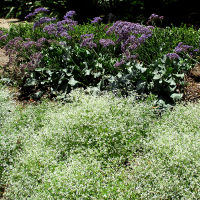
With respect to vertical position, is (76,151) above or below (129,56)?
below

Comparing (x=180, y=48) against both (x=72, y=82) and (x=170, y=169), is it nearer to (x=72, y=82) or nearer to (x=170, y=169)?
(x=72, y=82)

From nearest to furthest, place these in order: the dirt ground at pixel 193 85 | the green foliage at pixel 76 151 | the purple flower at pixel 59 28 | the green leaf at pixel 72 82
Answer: the green foliage at pixel 76 151, the dirt ground at pixel 193 85, the green leaf at pixel 72 82, the purple flower at pixel 59 28

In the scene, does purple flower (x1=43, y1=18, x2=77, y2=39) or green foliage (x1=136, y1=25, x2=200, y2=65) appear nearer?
green foliage (x1=136, y1=25, x2=200, y2=65)

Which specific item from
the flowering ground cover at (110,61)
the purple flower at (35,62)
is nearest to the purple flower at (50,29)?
the flowering ground cover at (110,61)

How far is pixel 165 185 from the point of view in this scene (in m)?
2.99

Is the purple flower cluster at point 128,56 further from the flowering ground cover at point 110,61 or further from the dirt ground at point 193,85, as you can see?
the dirt ground at point 193,85

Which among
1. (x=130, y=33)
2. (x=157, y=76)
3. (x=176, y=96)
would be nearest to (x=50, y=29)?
(x=130, y=33)

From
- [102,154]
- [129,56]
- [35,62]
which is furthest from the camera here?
[35,62]

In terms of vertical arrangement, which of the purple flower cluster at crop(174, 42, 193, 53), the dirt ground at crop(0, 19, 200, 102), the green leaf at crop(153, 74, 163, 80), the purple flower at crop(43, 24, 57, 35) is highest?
the purple flower cluster at crop(174, 42, 193, 53)

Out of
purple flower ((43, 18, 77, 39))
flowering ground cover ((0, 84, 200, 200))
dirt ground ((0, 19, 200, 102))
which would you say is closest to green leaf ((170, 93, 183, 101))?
dirt ground ((0, 19, 200, 102))

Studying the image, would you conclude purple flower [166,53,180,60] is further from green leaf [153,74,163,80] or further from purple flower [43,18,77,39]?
purple flower [43,18,77,39]

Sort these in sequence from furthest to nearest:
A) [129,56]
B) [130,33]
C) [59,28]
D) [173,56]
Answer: [59,28] < [130,33] < [129,56] < [173,56]

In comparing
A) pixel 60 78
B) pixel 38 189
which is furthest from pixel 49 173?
pixel 60 78

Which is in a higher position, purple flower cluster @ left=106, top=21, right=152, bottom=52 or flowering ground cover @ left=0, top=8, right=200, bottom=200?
purple flower cluster @ left=106, top=21, right=152, bottom=52
